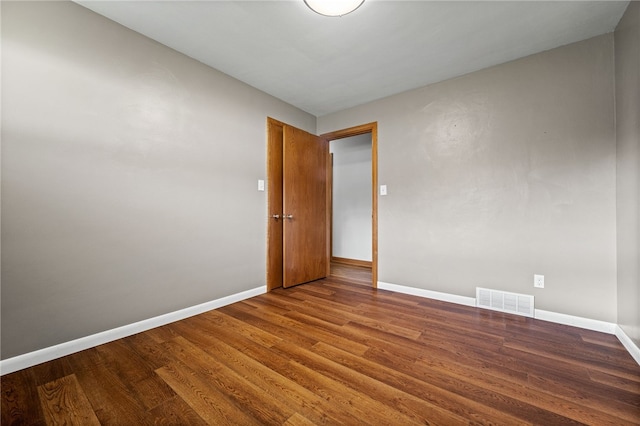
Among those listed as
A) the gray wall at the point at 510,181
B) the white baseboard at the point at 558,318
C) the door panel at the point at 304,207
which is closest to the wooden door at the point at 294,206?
the door panel at the point at 304,207

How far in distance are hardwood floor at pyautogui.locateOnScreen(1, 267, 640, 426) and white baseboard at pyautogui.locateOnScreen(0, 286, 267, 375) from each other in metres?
0.06

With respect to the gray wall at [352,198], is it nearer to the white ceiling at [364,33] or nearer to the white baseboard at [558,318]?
the white baseboard at [558,318]

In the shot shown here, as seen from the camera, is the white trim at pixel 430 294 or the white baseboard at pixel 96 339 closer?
the white baseboard at pixel 96 339

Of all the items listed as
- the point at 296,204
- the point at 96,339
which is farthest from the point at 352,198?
the point at 96,339

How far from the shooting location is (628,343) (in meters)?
1.74

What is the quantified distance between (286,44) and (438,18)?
47.4 inches

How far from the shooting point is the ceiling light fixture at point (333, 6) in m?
1.66

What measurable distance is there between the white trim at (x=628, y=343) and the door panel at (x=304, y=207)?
9.42 ft

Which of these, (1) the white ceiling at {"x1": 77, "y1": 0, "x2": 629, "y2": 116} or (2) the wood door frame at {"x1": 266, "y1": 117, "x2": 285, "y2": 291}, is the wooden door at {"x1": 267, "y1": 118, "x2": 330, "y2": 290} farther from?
(1) the white ceiling at {"x1": 77, "y1": 0, "x2": 629, "y2": 116}

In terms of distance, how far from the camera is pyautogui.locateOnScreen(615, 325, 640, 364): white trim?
1.61 meters

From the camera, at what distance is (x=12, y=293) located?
1.51 m

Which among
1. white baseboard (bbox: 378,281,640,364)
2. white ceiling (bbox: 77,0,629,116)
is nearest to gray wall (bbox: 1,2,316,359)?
white ceiling (bbox: 77,0,629,116)

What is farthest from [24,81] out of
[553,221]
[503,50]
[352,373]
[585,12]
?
[553,221]

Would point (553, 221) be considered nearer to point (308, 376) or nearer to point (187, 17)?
point (308, 376)
